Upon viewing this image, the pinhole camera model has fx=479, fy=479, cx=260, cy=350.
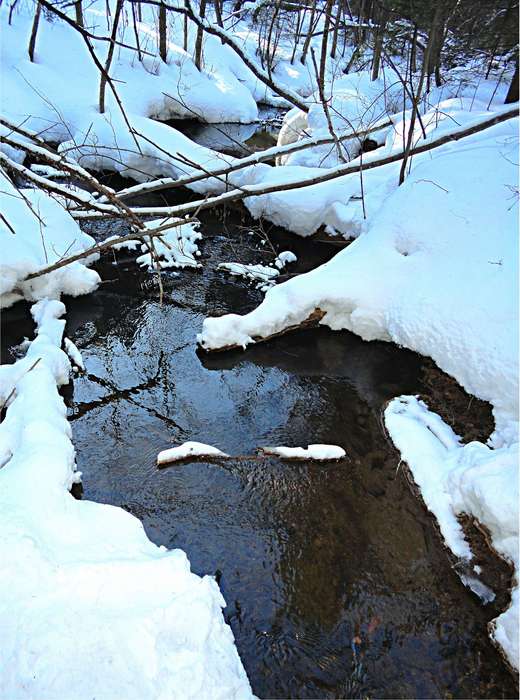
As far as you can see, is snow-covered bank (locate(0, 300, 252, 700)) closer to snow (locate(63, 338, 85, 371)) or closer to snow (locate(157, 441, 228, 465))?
snow (locate(157, 441, 228, 465))

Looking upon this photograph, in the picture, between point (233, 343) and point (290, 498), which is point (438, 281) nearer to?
point (233, 343)

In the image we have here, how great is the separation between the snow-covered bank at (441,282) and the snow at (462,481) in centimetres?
26

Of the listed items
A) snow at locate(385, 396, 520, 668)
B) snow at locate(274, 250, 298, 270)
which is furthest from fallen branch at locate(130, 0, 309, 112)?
snow at locate(385, 396, 520, 668)

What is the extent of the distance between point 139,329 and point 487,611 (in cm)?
496

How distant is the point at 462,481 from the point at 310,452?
1.38 m

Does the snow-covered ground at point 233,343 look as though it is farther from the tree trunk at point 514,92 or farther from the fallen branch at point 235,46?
the tree trunk at point 514,92

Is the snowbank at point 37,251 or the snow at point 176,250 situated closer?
the snowbank at point 37,251

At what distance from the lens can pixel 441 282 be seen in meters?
5.80

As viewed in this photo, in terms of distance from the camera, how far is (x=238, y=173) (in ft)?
32.6

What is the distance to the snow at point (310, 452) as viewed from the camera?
184 inches

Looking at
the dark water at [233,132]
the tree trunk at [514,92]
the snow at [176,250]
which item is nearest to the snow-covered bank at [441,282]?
the snow at [176,250]

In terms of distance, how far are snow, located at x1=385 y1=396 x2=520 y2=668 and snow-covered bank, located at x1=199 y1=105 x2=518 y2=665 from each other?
0.85 feet

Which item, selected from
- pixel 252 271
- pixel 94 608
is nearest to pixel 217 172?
pixel 252 271

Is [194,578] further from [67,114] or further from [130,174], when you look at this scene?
[67,114]
